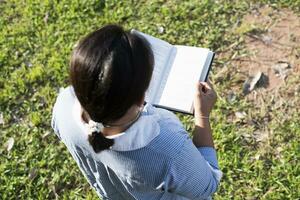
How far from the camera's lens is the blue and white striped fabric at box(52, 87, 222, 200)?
5.08ft

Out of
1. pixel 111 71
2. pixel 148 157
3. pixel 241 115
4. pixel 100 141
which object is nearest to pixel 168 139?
pixel 148 157

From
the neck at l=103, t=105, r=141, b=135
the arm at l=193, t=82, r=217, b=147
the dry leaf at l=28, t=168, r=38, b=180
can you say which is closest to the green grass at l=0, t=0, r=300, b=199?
the dry leaf at l=28, t=168, r=38, b=180

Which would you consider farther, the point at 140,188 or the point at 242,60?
the point at 242,60

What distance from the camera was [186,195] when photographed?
5.77 feet

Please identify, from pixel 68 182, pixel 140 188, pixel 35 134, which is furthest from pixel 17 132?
pixel 140 188

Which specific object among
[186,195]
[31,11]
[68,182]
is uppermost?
[186,195]

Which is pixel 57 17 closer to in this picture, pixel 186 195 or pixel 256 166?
pixel 256 166

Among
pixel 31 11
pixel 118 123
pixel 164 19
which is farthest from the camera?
pixel 31 11

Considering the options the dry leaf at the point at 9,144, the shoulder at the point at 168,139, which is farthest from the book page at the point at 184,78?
the dry leaf at the point at 9,144

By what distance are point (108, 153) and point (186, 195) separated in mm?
382

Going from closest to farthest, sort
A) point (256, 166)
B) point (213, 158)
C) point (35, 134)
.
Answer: point (213, 158)
point (256, 166)
point (35, 134)

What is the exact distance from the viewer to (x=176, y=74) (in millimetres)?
2174

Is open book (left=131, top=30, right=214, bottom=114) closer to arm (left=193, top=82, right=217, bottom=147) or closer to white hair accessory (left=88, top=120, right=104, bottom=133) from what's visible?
arm (left=193, top=82, right=217, bottom=147)

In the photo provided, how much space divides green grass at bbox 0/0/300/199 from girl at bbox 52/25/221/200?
1.22m
